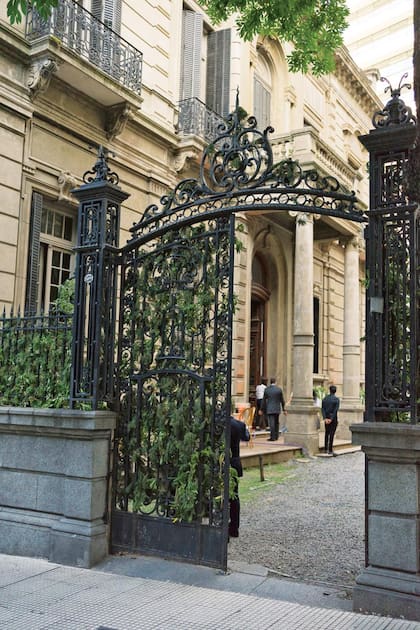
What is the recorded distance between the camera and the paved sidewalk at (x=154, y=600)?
4676mm

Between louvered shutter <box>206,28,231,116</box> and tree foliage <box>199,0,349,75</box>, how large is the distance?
6.77 metres

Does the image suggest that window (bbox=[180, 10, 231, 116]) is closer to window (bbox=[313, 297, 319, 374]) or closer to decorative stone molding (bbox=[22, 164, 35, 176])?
decorative stone molding (bbox=[22, 164, 35, 176])

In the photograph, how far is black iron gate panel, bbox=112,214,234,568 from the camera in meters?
6.05

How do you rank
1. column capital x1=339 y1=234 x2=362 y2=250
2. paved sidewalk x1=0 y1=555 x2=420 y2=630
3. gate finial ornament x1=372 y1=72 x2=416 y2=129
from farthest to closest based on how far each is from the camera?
column capital x1=339 y1=234 x2=362 y2=250
gate finial ornament x1=372 y1=72 x2=416 y2=129
paved sidewalk x1=0 y1=555 x2=420 y2=630

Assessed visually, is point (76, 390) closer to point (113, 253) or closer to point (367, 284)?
point (113, 253)

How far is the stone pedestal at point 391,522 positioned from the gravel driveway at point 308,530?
3.51 feet

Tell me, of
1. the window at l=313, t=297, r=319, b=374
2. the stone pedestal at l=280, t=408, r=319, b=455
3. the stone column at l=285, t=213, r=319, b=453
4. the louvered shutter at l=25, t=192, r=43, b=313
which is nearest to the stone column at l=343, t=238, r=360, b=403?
the window at l=313, t=297, r=319, b=374

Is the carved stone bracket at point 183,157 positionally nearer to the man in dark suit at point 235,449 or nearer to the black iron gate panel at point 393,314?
the man in dark suit at point 235,449

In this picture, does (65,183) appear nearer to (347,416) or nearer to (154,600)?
(154,600)

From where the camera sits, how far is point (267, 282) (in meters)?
21.1

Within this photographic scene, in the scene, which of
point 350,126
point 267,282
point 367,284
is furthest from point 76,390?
point 350,126

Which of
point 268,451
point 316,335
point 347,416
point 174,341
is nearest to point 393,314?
point 174,341

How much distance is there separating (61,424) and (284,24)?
6.78m

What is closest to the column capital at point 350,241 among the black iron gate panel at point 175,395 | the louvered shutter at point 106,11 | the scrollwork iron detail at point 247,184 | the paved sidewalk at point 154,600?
the louvered shutter at point 106,11
